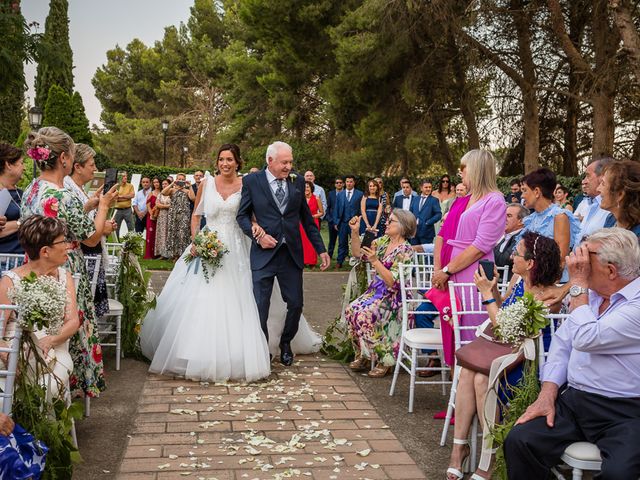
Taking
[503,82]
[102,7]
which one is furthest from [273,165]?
[102,7]

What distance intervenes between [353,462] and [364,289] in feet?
9.21

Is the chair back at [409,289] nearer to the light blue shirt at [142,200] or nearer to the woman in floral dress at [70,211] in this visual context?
the woman in floral dress at [70,211]

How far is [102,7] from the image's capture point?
22219 mm

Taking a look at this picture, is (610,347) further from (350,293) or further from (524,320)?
(350,293)

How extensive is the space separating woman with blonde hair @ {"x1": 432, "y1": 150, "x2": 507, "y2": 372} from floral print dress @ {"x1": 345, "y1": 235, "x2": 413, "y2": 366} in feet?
2.65

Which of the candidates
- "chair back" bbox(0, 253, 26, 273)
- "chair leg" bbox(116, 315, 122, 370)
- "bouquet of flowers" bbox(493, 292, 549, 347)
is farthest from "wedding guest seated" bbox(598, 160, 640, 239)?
"chair leg" bbox(116, 315, 122, 370)

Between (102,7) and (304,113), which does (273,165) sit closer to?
(102,7)

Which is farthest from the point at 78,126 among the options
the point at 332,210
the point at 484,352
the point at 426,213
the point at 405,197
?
the point at 484,352

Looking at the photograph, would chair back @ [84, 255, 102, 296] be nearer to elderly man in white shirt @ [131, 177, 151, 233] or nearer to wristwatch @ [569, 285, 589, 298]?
wristwatch @ [569, 285, 589, 298]

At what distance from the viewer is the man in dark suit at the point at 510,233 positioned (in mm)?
5742

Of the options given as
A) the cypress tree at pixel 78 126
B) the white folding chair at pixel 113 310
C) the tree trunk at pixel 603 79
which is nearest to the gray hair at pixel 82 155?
the white folding chair at pixel 113 310

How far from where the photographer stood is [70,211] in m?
4.34

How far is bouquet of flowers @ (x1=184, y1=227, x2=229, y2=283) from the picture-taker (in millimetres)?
5746

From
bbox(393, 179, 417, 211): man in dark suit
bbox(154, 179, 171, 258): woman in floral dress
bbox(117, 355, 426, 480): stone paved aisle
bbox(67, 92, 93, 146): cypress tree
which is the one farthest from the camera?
bbox(67, 92, 93, 146): cypress tree
